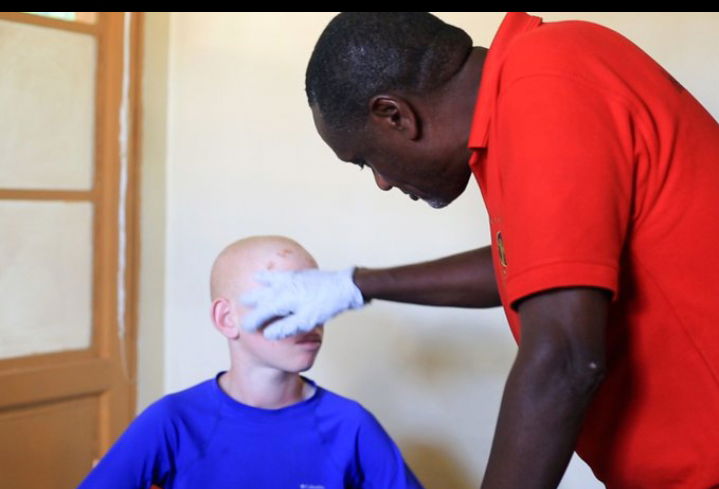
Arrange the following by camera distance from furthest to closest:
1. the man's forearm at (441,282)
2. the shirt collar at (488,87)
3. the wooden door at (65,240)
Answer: the wooden door at (65,240) < the man's forearm at (441,282) < the shirt collar at (488,87)

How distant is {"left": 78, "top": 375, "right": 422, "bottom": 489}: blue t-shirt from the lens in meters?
1.49

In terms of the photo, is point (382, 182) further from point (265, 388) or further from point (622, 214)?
point (265, 388)

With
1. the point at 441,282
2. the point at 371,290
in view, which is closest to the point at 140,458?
the point at 371,290

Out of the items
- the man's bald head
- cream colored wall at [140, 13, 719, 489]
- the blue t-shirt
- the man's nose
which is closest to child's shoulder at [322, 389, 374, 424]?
the blue t-shirt

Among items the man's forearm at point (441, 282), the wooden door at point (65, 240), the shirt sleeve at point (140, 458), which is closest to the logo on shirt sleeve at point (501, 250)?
the man's forearm at point (441, 282)

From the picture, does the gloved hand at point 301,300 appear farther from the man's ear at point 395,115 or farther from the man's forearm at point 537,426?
the man's forearm at point 537,426

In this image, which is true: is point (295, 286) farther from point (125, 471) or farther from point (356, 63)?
point (356, 63)

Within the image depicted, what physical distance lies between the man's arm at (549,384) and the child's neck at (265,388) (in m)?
0.89

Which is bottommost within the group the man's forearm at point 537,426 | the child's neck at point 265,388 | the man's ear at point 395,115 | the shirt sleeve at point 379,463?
the shirt sleeve at point 379,463

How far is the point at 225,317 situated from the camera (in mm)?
1604

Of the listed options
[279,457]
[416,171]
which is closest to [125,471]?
[279,457]

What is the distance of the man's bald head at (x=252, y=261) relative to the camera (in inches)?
61.2

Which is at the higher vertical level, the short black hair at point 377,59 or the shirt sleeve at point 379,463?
the short black hair at point 377,59

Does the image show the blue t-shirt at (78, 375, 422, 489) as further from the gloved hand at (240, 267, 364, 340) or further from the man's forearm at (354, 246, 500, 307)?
the man's forearm at (354, 246, 500, 307)
